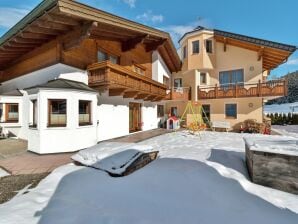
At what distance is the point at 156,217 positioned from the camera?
3.27 metres

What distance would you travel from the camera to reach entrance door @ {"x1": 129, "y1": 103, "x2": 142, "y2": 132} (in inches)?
553

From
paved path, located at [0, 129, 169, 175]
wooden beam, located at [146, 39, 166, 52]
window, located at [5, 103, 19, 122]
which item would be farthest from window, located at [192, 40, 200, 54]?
window, located at [5, 103, 19, 122]

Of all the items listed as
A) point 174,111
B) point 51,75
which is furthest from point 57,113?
point 174,111

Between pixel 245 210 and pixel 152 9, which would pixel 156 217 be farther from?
pixel 152 9

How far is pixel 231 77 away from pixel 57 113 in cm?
1536

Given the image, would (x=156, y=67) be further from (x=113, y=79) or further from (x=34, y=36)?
(x=34, y=36)

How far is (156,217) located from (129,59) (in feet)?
38.0

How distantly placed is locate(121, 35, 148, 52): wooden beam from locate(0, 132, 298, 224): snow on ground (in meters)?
8.88

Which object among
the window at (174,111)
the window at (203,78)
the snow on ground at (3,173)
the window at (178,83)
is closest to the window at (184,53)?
the window at (178,83)

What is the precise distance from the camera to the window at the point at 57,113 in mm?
8188

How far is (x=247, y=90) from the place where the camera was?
15195 millimetres

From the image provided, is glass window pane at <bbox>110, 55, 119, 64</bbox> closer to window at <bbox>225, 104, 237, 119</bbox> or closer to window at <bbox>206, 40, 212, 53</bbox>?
window at <bbox>206, 40, 212, 53</bbox>

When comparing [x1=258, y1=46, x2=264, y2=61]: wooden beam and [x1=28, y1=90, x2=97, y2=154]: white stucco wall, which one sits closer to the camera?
[x1=28, y1=90, x2=97, y2=154]: white stucco wall

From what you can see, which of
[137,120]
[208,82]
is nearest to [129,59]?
[137,120]
